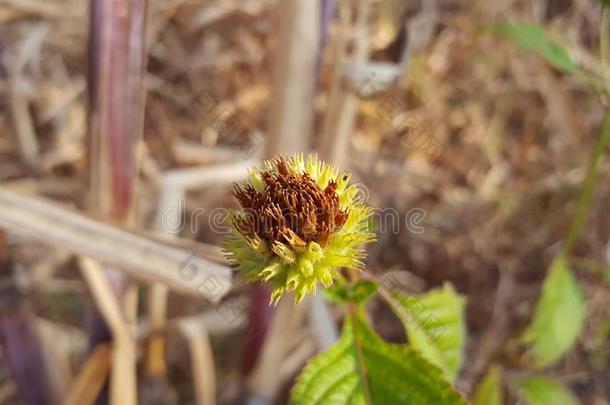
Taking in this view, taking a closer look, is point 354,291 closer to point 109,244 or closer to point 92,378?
point 109,244

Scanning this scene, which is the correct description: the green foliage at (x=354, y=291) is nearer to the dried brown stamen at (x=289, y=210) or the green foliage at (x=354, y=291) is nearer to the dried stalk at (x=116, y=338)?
the dried brown stamen at (x=289, y=210)

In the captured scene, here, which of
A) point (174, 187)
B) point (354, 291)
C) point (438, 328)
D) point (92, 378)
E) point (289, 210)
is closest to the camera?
point (289, 210)

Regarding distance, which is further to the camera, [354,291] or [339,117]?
[339,117]

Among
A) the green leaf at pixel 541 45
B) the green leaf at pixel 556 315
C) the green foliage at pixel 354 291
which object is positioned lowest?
the green leaf at pixel 556 315

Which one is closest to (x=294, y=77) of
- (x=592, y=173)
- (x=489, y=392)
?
(x=592, y=173)

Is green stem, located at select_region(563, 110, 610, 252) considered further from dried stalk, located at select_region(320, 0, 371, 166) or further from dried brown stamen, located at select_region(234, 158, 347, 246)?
dried brown stamen, located at select_region(234, 158, 347, 246)

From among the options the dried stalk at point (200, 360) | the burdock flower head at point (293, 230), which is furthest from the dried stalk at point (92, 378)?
the burdock flower head at point (293, 230)

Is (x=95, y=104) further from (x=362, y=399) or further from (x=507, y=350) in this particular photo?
(x=507, y=350)
